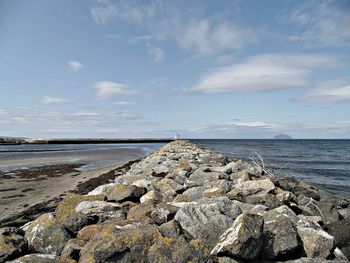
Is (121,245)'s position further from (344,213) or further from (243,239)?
(344,213)

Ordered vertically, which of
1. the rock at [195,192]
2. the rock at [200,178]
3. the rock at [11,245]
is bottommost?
the rock at [11,245]

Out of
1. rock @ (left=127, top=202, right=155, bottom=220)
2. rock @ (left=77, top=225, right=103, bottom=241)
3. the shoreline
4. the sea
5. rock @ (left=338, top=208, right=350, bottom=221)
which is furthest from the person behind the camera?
the sea

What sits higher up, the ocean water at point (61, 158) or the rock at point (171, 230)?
the rock at point (171, 230)

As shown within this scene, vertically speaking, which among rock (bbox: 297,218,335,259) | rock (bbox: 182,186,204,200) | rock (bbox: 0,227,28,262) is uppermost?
rock (bbox: 182,186,204,200)

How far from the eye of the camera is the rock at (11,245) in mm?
3576

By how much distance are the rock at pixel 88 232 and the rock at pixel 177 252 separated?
3.90 feet

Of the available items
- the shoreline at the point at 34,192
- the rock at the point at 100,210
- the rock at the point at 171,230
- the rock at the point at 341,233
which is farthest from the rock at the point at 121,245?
the shoreline at the point at 34,192

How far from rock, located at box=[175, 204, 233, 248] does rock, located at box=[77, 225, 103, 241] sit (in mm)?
1204

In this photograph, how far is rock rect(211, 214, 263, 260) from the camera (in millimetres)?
3585

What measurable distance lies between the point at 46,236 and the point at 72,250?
62 cm

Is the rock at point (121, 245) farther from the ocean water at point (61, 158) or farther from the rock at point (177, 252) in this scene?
the ocean water at point (61, 158)

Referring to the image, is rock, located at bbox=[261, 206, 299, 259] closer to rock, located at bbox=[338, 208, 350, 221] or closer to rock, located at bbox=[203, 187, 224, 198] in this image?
rock, located at bbox=[203, 187, 224, 198]

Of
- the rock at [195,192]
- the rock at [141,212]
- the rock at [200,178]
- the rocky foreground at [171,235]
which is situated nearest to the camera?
the rocky foreground at [171,235]

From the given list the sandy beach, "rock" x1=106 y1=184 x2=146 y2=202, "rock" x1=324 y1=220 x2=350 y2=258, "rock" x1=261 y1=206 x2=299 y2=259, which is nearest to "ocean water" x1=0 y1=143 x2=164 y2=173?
the sandy beach
